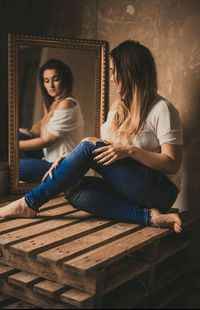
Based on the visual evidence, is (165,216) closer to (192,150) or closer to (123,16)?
(192,150)

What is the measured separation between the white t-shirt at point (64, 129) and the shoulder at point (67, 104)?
1 centimetres

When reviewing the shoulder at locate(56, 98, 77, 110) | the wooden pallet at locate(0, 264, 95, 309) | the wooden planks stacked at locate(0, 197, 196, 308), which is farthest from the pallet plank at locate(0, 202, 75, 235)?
the shoulder at locate(56, 98, 77, 110)

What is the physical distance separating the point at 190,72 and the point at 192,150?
1.80 feet

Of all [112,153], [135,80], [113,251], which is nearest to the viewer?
[113,251]

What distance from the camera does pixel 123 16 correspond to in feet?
11.8

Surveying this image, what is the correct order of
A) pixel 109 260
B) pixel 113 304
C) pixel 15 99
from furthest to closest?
pixel 15 99, pixel 113 304, pixel 109 260

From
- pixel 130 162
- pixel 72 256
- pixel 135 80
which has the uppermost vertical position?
pixel 135 80

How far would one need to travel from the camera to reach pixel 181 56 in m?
3.27

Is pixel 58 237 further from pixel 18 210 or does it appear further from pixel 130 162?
pixel 130 162

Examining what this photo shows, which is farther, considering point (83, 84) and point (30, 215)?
point (83, 84)

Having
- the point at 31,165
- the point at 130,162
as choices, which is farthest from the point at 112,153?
the point at 31,165

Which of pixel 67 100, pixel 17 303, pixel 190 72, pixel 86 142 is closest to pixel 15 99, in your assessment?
pixel 67 100

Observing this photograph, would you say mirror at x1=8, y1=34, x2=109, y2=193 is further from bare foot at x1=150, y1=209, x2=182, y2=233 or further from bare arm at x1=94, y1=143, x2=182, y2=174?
bare foot at x1=150, y1=209, x2=182, y2=233

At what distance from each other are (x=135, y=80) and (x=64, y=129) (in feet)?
3.11
